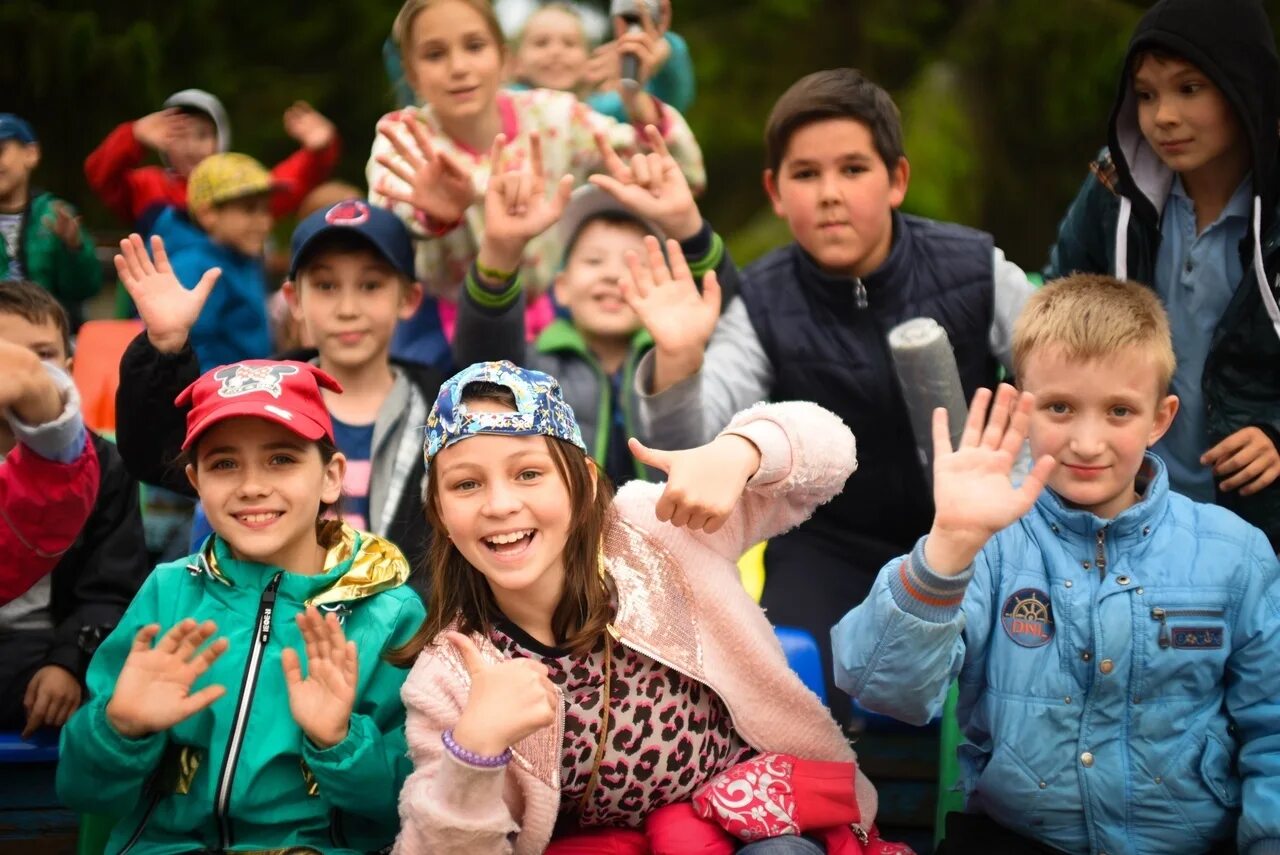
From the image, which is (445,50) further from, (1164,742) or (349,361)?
(1164,742)

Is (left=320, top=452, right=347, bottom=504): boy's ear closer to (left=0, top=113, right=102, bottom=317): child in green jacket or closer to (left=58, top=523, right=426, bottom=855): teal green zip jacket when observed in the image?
(left=58, top=523, right=426, bottom=855): teal green zip jacket

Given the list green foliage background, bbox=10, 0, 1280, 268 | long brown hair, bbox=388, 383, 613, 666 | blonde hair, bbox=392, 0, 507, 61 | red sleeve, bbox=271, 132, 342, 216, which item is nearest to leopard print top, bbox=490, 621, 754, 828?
long brown hair, bbox=388, 383, 613, 666

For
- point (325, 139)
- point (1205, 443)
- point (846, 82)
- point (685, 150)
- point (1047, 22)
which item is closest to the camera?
point (1205, 443)

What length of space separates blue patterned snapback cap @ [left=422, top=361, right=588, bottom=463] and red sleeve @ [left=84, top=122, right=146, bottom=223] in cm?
350

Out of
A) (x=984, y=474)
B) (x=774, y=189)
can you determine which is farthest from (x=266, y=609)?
(x=774, y=189)

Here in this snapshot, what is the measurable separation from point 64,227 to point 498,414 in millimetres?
2829

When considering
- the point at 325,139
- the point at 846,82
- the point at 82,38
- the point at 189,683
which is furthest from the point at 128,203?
the point at 189,683

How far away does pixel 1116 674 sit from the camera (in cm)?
238

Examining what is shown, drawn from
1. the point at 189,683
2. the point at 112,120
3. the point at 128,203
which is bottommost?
the point at 189,683

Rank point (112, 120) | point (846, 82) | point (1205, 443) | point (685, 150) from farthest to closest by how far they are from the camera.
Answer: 1. point (112, 120)
2. point (685, 150)
3. point (846, 82)
4. point (1205, 443)

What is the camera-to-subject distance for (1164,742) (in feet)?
7.80

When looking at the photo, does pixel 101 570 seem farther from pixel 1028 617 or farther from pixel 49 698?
pixel 1028 617

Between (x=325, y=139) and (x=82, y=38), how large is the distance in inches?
69.9

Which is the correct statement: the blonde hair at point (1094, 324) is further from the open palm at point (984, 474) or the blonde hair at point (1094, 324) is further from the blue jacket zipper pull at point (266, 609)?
the blue jacket zipper pull at point (266, 609)
